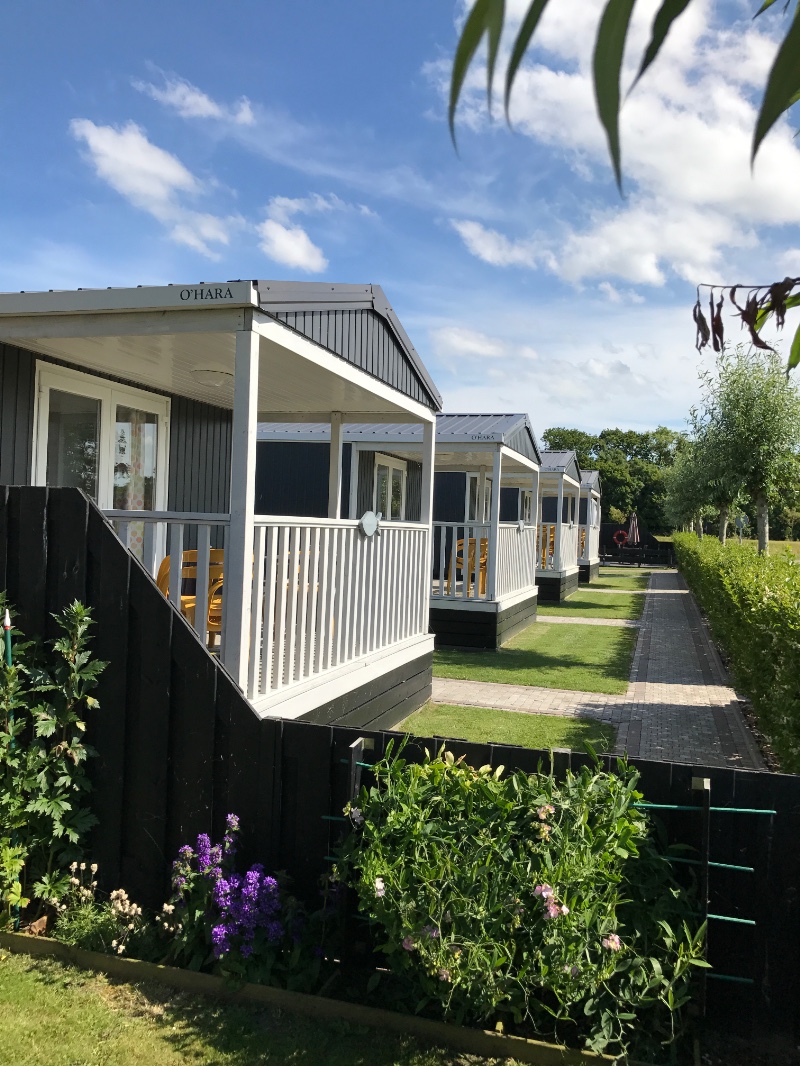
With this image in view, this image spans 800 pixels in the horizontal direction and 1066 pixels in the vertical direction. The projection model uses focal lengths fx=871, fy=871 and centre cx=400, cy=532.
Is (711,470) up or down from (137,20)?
down

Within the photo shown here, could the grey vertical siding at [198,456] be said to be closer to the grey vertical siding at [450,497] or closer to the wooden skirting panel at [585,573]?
the grey vertical siding at [450,497]

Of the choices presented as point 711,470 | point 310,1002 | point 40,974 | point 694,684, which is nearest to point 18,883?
point 40,974

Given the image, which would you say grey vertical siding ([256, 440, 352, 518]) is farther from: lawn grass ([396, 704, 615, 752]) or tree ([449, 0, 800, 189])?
tree ([449, 0, 800, 189])

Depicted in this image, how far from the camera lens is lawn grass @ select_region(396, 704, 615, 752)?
7254mm

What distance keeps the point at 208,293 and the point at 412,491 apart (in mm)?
15114

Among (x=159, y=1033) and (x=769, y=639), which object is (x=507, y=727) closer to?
(x=769, y=639)

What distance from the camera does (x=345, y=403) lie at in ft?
26.5

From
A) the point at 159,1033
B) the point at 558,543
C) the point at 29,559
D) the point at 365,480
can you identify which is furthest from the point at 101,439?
the point at 558,543

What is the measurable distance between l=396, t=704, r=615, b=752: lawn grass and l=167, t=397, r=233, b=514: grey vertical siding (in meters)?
3.06

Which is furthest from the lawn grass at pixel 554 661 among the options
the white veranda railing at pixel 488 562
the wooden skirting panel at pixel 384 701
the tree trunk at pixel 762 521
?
the tree trunk at pixel 762 521

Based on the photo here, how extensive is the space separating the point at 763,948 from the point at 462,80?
11.0 ft

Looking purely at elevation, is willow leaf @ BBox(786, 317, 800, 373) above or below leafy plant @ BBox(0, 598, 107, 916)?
above

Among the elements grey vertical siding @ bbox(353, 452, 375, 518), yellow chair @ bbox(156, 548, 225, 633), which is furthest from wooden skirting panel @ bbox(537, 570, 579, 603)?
yellow chair @ bbox(156, 548, 225, 633)

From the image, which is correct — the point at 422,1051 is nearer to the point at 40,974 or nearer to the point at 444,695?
the point at 40,974
